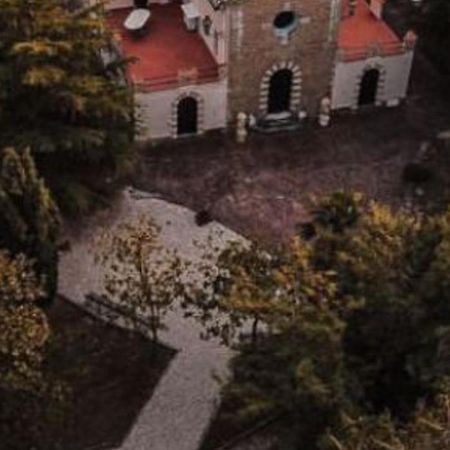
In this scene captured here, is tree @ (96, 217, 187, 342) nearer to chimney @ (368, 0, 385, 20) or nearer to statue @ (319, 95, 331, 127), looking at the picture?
statue @ (319, 95, 331, 127)

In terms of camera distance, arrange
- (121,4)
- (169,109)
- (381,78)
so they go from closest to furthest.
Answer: (169,109) → (381,78) → (121,4)

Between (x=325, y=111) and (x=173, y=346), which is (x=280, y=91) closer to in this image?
(x=325, y=111)

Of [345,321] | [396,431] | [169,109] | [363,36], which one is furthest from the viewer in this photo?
[363,36]

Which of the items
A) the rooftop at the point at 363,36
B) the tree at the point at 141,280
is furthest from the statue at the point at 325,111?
the tree at the point at 141,280

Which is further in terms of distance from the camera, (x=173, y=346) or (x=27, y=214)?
(x=173, y=346)

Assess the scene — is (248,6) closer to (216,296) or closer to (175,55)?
(175,55)

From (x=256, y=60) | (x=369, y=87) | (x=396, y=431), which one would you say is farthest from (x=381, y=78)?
(x=396, y=431)

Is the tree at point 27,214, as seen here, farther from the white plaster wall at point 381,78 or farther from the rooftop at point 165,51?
the white plaster wall at point 381,78
